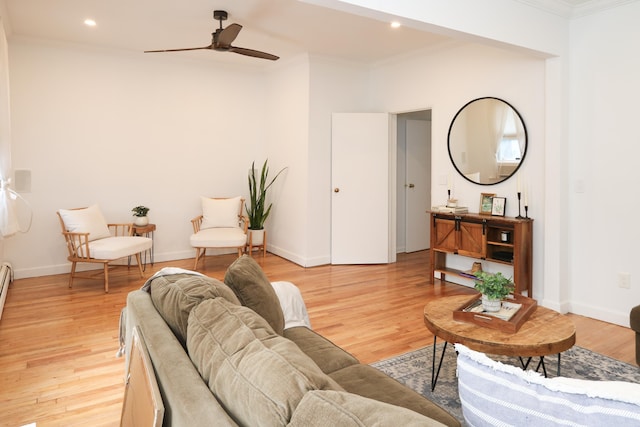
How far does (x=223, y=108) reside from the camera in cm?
598

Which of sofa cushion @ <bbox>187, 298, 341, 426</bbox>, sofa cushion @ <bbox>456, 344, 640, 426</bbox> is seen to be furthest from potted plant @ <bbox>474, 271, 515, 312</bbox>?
sofa cushion @ <bbox>187, 298, 341, 426</bbox>

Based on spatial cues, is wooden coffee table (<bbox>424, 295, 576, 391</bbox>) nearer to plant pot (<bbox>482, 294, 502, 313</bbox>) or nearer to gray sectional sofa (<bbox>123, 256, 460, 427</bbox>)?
plant pot (<bbox>482, 294, 502, 313</bbox>)

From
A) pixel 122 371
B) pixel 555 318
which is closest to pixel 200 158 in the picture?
pixel 122 371

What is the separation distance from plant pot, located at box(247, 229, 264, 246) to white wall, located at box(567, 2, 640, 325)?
3.71 metres

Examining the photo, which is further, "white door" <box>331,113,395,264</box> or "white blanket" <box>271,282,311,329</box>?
"white door" <box>331,113,395,264</box>

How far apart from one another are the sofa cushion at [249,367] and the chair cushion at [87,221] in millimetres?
3833

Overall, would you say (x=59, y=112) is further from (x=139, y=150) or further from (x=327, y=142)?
(x=327, y=142)

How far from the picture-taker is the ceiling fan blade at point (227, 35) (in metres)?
3.61

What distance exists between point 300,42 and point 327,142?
1.28 meters

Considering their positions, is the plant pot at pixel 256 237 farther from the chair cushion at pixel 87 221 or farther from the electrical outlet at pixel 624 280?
the electrical outlet at pixel 624 280

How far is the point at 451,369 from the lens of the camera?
2.63 meters

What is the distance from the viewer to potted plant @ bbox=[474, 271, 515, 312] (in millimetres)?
2236

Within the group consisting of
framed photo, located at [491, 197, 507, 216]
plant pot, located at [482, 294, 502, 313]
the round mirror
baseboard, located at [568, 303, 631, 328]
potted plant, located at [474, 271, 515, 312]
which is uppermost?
the round mirror

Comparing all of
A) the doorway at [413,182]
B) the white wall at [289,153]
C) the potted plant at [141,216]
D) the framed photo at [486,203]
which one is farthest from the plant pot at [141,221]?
the framed photo at [486,203]
